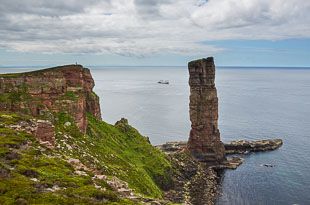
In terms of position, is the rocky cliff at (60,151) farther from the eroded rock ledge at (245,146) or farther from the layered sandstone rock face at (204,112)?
the eroded rock ledge at (245,146)

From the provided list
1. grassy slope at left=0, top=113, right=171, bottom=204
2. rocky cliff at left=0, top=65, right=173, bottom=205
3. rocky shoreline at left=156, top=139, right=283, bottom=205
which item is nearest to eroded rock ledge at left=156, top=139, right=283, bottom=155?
Result: rocky shoreline at left=156, top=139, right=283, bottom=205

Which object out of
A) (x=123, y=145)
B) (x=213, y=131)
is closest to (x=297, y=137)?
(x=213, y=131)

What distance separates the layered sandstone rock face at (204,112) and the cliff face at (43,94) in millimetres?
68749

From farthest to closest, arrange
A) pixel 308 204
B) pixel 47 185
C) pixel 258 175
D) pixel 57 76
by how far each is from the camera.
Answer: pixel 258 175 → pixel 308 204 → pixel 57 76 → pixel 47 185

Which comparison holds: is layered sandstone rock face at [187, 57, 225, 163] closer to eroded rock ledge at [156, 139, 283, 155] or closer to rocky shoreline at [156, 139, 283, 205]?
rocky shoreline at [156, 139, 283, 205]

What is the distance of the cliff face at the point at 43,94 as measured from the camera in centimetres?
6662

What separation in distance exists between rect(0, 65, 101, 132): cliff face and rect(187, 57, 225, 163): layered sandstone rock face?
68749mm

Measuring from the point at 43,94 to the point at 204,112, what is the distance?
80506 millimetres

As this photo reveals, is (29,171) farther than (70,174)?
No

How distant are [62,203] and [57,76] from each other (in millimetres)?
49812

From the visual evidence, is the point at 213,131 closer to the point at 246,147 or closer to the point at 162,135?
the point at 246,147

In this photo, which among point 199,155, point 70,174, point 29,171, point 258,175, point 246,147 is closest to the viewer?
point 29,171

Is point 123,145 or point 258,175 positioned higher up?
point 123,145

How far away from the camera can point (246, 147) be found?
167000 mm
